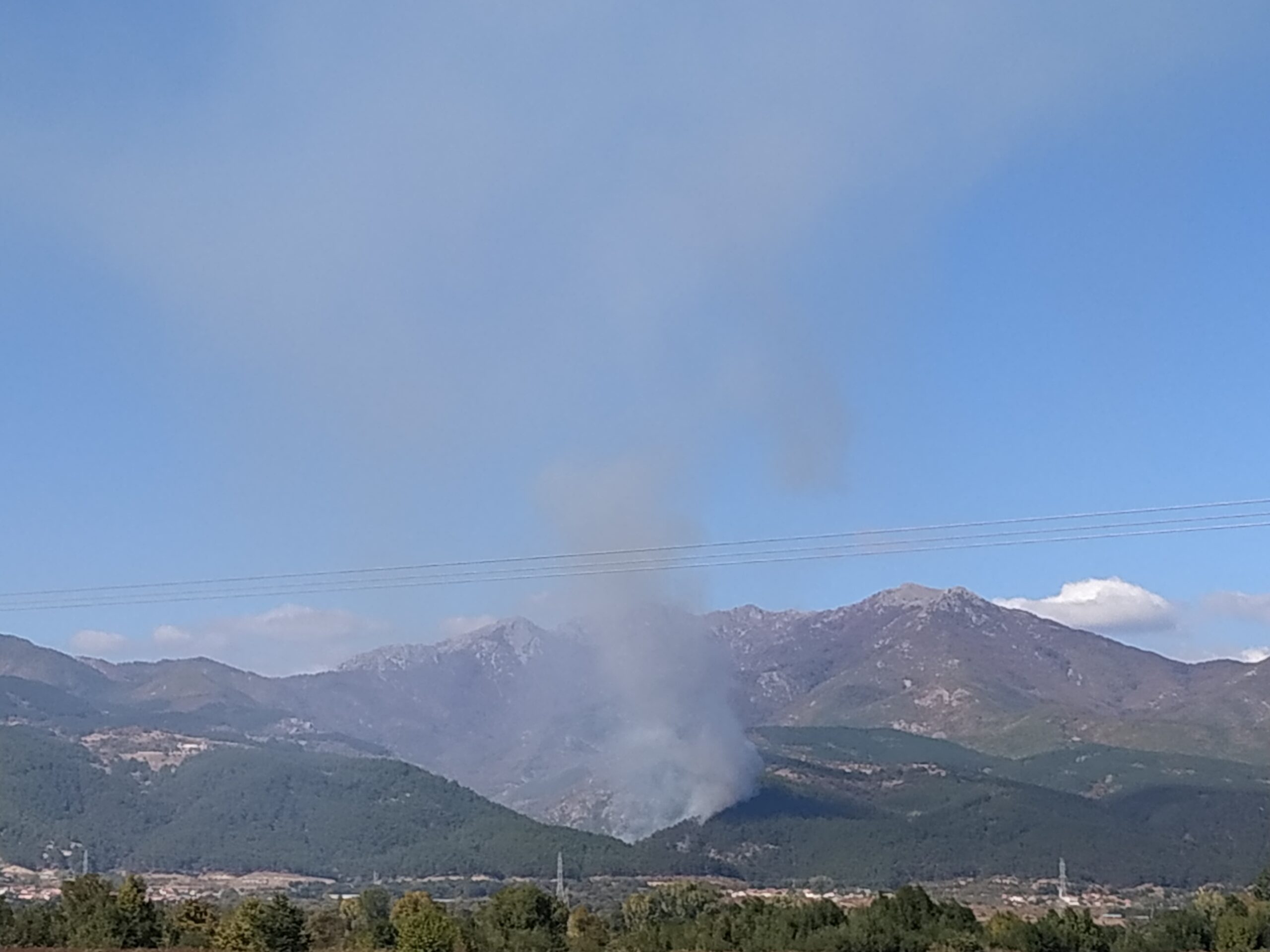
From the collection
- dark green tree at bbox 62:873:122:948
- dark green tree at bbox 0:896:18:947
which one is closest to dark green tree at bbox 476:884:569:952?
dark green tree at bbox 62:873:122:948

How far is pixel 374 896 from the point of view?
127 m

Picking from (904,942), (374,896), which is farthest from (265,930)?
(374,896)

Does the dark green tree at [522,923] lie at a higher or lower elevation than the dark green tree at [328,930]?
higher

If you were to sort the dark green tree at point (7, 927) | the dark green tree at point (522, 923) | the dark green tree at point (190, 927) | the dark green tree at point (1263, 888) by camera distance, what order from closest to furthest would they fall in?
1. the dark green tree at point (522, 923)
2. the dark green tree at point (7, 927)
3. the dark green tree at point (190, 927)
4. the dark green tree at point (1263, 888)

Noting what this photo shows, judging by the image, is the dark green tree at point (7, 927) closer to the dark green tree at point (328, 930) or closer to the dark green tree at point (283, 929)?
the dark green tree at point (283, 929)

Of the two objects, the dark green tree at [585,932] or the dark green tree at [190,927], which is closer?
the dark green tree at [585,932]

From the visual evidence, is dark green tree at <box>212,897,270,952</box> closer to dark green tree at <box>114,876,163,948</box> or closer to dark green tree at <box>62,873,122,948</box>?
dark green tree at <box>114,876,163,948</box>

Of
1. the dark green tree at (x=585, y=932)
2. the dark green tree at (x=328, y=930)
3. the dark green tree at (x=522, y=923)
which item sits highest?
the dark green tree at (x=522, y=923)

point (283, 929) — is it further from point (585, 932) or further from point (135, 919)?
point (585, 932)

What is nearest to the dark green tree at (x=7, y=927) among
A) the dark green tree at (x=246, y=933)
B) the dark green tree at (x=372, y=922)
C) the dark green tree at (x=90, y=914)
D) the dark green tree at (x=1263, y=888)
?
the dark green tree at (x=90, y=914)

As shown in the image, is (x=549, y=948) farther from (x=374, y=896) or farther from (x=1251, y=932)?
(x=374, y=896)

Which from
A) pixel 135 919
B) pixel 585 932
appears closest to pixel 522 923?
pixel 585 932

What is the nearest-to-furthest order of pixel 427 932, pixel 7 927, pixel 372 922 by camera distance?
pixel 427 932 < pixel 7 927 < pixel 372 922

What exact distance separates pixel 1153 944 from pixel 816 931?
64.0 feet
